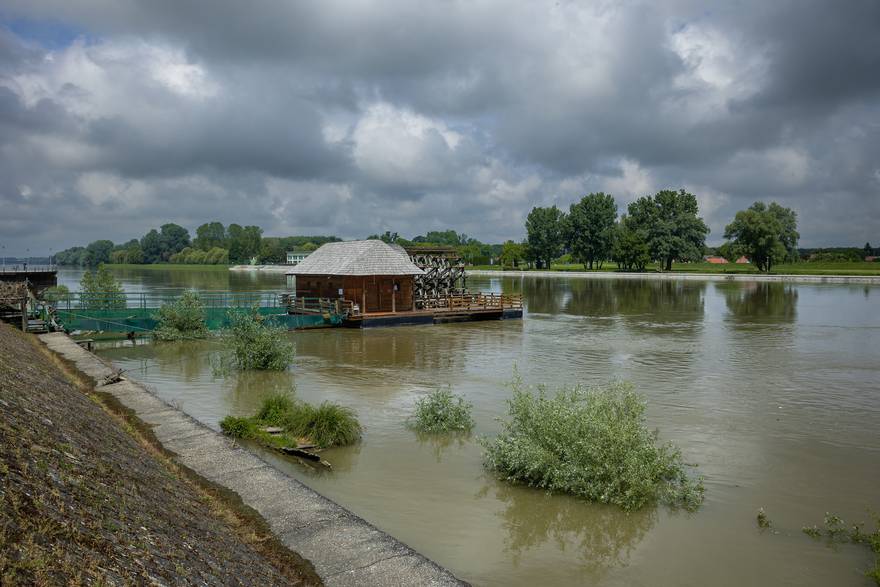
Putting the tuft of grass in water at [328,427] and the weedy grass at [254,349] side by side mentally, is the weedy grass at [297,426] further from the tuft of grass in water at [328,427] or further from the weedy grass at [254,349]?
the weedy grass at [254,349]

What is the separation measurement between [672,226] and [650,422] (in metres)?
106

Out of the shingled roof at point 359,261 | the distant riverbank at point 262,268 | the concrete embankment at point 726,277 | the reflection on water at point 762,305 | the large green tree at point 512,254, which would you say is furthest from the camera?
the distant riverbank at point 262,268

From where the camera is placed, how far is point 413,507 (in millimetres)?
11734

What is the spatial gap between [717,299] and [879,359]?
116 feet

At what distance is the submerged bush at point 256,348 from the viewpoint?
2428cm

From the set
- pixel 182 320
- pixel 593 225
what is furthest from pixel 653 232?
pixel 182 320

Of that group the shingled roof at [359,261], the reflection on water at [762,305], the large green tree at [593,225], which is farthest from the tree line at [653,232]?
the shingled roof at [359,261]

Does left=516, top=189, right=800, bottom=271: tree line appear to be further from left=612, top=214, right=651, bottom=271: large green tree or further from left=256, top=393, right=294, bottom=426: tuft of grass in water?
left=256, top=393, right=294, bottom=426: tuft of grass in water

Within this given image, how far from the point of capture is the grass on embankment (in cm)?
473

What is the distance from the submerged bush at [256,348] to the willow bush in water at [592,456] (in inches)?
537

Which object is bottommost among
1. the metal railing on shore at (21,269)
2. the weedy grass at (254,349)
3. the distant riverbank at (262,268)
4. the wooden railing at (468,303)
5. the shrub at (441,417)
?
the shrub at (441,417)

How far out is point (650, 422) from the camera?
17.3 meters

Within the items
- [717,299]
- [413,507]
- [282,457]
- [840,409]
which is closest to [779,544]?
[413,507]

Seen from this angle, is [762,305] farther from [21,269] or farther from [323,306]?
[21,269]
